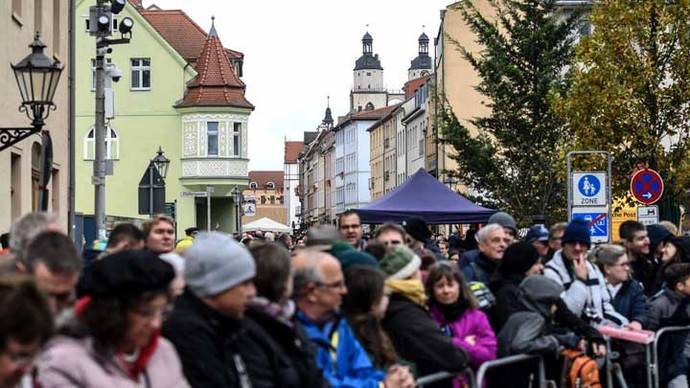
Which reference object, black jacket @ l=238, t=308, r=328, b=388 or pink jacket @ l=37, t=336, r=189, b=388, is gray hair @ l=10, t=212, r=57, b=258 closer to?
black jacket @ l=238, t=308, r=328, b=388

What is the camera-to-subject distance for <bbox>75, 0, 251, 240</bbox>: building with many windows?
Result: 64.4 meters

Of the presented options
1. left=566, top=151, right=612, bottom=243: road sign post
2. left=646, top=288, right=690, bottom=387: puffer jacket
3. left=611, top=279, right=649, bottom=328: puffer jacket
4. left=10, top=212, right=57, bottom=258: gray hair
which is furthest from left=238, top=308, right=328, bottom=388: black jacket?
left=566, top=151, right=612, bottom=243: road sign post

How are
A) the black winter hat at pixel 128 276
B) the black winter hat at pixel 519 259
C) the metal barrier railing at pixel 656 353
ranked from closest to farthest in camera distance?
1. the black winter hat at pixel 128 276
2. the black winter hat at pixel 519 259
3. the metal barrier railing at pixel 656 353

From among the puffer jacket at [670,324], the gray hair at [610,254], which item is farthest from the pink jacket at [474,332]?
the puffer jacket at [670,324]

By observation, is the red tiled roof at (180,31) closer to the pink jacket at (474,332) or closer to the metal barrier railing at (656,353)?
the metal barrier railing at (656,353)

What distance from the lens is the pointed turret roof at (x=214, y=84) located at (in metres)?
65.9

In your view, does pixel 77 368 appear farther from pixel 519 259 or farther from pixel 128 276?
pixel 519 259

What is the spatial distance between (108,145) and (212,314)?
195ft

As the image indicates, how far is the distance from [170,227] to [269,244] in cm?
451

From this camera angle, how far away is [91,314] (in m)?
5.08

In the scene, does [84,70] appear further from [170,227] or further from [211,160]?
[170,227]

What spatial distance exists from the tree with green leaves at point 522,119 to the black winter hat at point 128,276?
32.7 m

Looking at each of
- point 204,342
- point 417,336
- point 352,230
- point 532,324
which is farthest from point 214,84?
point 204,342

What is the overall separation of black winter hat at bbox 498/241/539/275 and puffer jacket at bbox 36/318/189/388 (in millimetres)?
5853
